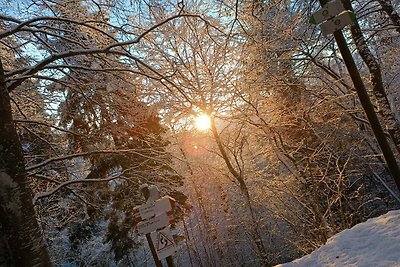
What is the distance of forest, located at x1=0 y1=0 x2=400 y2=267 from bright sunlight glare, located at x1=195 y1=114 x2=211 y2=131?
11 cm

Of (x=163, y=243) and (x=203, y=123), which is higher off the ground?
(x=203, y=123)

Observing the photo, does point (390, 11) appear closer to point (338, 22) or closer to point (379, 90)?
point (379, 90)

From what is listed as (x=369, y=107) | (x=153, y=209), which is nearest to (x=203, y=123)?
(x=153, y=209)

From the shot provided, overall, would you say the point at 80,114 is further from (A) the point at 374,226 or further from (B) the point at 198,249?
(B) the point at 198,249

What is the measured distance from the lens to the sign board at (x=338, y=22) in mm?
3801

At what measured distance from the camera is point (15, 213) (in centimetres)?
307

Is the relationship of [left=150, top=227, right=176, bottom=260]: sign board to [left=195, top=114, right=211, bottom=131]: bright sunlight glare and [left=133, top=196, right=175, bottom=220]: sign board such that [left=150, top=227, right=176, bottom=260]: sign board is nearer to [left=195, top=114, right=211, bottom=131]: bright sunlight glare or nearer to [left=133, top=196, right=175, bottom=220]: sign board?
[left=133, top=196, right=175, bottom=220]: sign board

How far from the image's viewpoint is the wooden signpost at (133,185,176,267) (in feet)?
13.9

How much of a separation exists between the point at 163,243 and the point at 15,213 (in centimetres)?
186

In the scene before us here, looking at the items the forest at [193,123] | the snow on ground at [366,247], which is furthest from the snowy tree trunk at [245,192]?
the snow on ground at [366,247]

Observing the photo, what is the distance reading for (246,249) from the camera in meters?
18.2

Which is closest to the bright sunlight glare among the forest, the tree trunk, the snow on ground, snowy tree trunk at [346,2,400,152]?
the forest

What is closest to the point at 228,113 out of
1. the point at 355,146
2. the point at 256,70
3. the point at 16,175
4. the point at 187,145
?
the point at 256,70

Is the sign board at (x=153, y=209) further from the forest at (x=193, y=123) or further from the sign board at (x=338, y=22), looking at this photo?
the sign board at (x=338, y=22)
